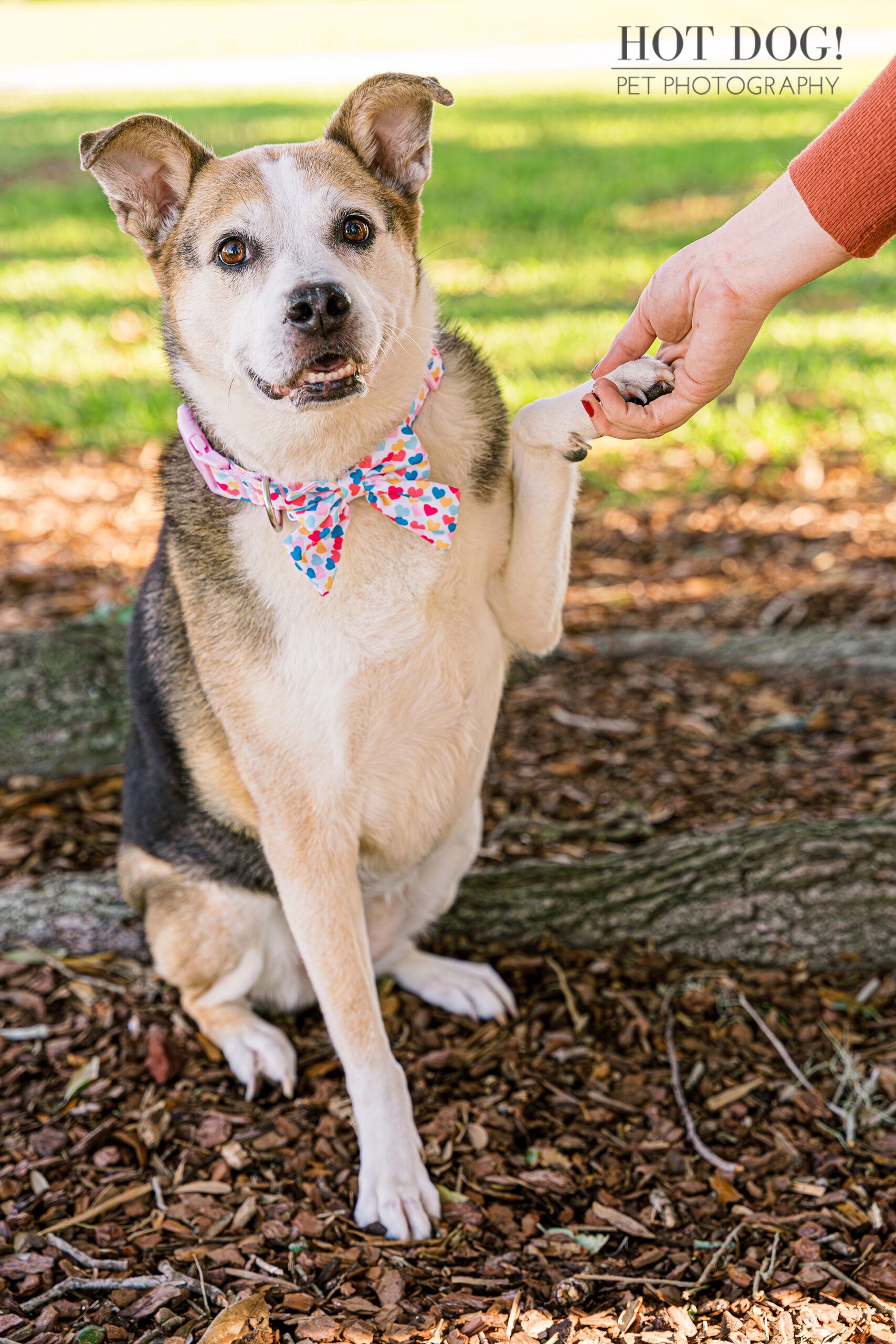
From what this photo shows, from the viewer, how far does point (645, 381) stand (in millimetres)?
2596

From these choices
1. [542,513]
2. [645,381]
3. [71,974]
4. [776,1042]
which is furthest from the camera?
[71,974]

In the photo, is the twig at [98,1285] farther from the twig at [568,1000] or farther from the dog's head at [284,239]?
the dog's head at [284,239]

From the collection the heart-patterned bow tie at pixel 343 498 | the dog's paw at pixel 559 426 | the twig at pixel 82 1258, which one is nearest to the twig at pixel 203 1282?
the twig at pixel 82 1258

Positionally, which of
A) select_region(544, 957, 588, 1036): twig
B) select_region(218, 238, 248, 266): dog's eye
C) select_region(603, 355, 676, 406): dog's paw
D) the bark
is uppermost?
select_region(218, 238, 248, 266): dog's eye

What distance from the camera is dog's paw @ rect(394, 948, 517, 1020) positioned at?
332cm

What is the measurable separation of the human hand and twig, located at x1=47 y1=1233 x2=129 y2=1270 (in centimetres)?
211

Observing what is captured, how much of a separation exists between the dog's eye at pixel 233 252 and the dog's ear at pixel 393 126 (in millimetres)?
388

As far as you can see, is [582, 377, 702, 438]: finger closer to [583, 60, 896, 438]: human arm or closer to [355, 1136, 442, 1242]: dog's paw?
[583, 60, 896, 438]: human arm

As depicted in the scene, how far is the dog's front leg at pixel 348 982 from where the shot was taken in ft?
9.14

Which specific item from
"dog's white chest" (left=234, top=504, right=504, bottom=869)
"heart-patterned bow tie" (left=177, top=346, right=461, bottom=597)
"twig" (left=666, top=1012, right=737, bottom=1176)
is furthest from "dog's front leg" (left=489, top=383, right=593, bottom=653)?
"twig" (left=666, top=1012, right=737, bottom=1176)

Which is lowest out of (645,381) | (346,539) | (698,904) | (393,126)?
(698,904)

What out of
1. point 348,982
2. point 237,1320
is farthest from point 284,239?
point 237,1320

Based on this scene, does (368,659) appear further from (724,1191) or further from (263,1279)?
(724,1191)

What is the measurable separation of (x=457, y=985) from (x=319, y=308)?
1.91 meters
